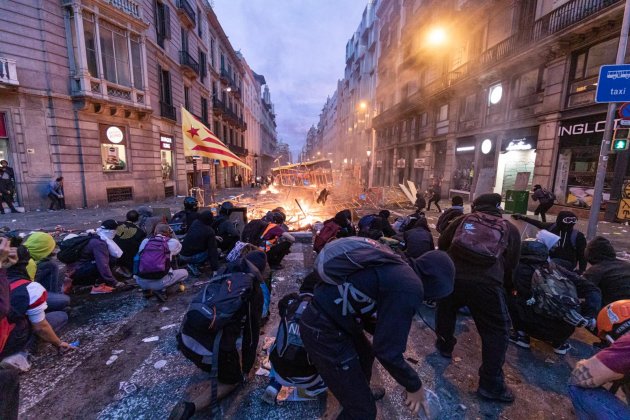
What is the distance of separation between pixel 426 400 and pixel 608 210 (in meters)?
13.7

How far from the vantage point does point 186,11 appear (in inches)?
774

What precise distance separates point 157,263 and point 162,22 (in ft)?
64.5

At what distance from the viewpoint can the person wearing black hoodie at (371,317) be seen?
4.98ft

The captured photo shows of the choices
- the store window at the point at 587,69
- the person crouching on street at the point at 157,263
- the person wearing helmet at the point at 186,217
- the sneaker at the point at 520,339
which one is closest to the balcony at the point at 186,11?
the person wearing helmet at the point at 186,217

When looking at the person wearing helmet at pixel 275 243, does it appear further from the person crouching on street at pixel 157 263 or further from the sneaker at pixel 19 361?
the sneaker at pixel 19 361

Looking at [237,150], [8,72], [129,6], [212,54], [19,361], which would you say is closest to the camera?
[19,361]

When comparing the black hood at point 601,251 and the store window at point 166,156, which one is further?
the store window at point 166,156

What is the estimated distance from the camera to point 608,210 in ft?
34.4

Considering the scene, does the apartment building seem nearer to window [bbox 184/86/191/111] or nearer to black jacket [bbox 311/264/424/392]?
black jacket [bbox 311/264/424/392]

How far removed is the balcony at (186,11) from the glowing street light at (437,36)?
713 inches

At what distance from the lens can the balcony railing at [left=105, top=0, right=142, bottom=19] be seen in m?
13.4

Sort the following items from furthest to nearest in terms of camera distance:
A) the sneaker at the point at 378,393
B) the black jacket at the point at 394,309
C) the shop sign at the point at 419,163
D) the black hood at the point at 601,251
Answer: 1. the shop sign at the point at 419,163
2. the black hood at the point at 601,251
3. the sneaker at the point at 378,393
4. the black jacket at the point at 394,309

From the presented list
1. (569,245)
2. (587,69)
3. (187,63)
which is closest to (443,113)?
(587,69)

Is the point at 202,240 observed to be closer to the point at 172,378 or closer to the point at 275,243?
the point at 275,243
